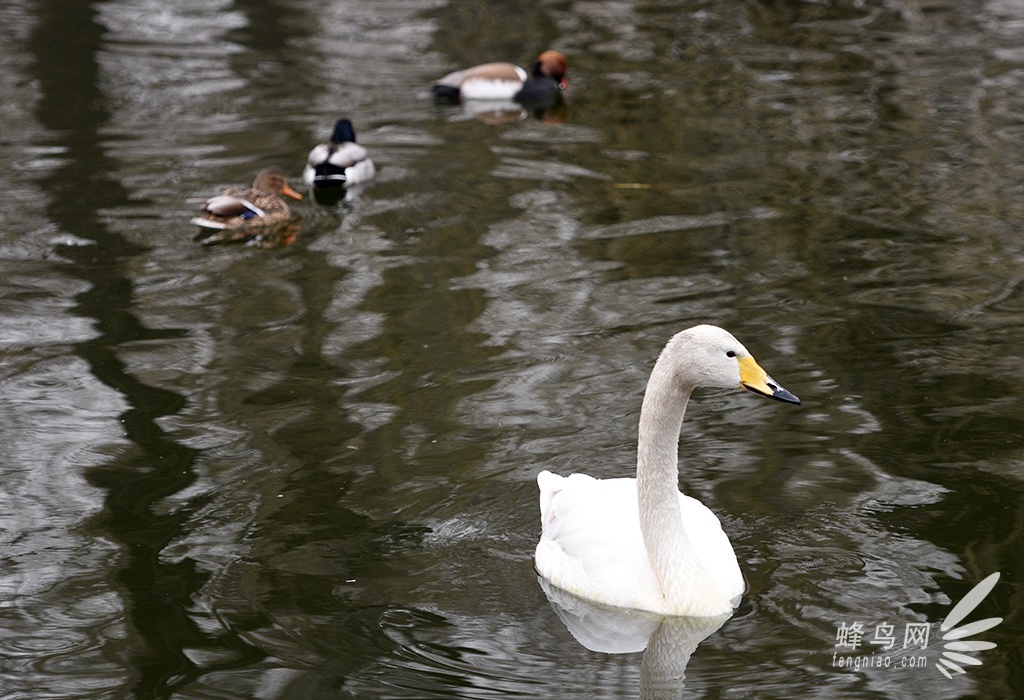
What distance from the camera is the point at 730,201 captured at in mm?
11219

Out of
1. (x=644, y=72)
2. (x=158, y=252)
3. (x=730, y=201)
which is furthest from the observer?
(x=644, y=72)

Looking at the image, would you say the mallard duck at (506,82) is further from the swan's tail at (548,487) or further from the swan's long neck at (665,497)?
the swan's long neck at (665,497)

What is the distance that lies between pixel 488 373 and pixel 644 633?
9.12 ft

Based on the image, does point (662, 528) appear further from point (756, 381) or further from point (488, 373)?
point (488, 373)

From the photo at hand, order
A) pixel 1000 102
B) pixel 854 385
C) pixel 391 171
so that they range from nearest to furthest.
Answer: pixel 854 385
pixel 391 171
pixel 1000 102

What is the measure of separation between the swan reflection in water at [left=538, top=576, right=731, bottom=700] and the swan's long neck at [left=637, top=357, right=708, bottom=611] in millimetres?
108

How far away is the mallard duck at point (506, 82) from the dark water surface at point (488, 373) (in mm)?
423

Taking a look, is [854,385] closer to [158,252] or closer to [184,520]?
[184,520]

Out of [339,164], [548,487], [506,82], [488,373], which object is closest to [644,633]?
[548,487]

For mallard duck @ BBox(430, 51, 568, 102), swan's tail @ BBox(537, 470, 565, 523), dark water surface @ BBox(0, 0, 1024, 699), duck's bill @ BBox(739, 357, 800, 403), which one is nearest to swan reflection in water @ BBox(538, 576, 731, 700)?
dark water surface @ BBox(0, 0, 1024, 699)

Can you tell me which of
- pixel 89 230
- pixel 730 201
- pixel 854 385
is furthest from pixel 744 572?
pixel 89 230

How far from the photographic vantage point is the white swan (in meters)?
5.29

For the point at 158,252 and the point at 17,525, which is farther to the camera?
the point at 158,252

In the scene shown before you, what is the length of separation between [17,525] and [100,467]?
0.62 metres
